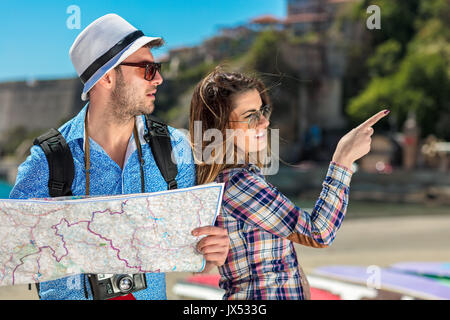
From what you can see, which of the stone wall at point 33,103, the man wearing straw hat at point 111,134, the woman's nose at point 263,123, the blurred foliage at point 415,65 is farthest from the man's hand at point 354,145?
the stone wall at point 33,103

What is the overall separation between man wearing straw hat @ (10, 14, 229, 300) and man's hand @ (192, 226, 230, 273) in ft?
0.26

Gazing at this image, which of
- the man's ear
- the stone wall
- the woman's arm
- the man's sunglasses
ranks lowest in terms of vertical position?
the woman's arm

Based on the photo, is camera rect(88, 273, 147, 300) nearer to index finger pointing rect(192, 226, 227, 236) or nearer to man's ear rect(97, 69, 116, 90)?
index finger pointing rect(192, 226, 227, 236)

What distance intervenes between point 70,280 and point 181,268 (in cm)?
25

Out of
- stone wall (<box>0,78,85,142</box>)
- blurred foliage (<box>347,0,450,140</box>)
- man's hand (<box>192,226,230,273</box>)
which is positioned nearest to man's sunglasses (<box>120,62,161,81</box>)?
man's hand (<box>192,226,230,273</box>)

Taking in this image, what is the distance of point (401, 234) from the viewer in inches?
359

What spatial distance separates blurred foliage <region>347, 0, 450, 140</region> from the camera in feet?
78.0

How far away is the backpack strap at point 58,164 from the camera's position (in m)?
1.06

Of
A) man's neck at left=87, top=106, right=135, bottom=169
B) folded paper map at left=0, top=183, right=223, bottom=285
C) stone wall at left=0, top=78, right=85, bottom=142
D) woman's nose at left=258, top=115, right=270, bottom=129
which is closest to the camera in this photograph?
folded paper map at left=0, top=183, right=223, bottom=285

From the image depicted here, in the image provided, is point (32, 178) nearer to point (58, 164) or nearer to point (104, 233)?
point (58, 164)

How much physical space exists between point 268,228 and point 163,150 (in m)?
0.29

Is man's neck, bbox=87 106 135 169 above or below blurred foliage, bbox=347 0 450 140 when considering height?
below

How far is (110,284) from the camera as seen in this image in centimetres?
103

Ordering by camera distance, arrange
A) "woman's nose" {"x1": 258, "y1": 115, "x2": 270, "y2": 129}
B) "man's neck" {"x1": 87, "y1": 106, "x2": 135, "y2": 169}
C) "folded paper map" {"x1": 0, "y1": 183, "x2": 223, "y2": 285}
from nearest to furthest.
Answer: "folded paper map" {"x1": 0, "y1": 183, "x2": 223, "y2": 285} → "woman's nose" {"x1": 258, "y1": 115, "x2": 270, "y2": 129} → "man's neck" {"x1": 87, "y1": 106, "x2": 135, "y2": 169}
